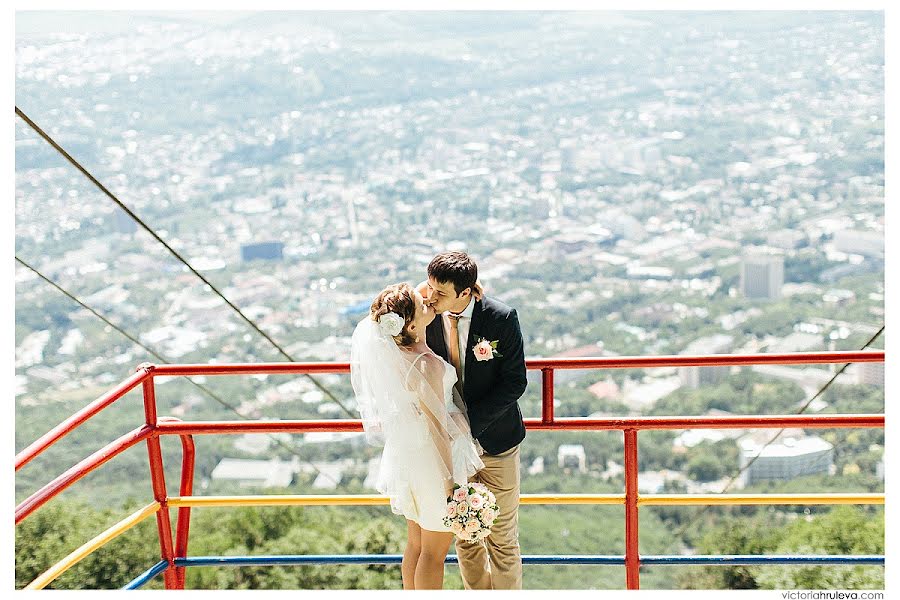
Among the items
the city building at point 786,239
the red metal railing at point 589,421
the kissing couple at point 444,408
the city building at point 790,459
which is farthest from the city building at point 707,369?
the kissing couple at point 444,408

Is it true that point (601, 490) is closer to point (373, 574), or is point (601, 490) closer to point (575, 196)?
point (373, 574)

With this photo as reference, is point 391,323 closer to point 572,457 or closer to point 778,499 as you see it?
point 778,499

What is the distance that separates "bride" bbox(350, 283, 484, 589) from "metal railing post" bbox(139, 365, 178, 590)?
2.68ft

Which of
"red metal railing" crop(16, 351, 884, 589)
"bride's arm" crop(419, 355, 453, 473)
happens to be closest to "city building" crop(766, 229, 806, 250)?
"red metal railing" crop(16, 351, 884, 589)

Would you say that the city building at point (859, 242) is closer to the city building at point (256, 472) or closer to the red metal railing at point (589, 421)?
the city building at point (256, 472)

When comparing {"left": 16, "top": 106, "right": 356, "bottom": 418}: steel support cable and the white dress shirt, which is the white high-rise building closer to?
{"left": 16, "top": 106, "right": 356, "bottom": 418}: steel support cable

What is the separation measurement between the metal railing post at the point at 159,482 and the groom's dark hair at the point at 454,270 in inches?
44.1

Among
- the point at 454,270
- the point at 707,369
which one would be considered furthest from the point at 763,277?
the point at 454,270

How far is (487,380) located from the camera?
8.93ft

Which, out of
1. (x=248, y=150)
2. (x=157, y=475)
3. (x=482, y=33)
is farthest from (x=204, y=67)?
(x=157, y=475)

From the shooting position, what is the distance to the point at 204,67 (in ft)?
179

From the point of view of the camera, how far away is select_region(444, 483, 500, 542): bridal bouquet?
2588mm

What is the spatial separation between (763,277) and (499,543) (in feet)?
128
